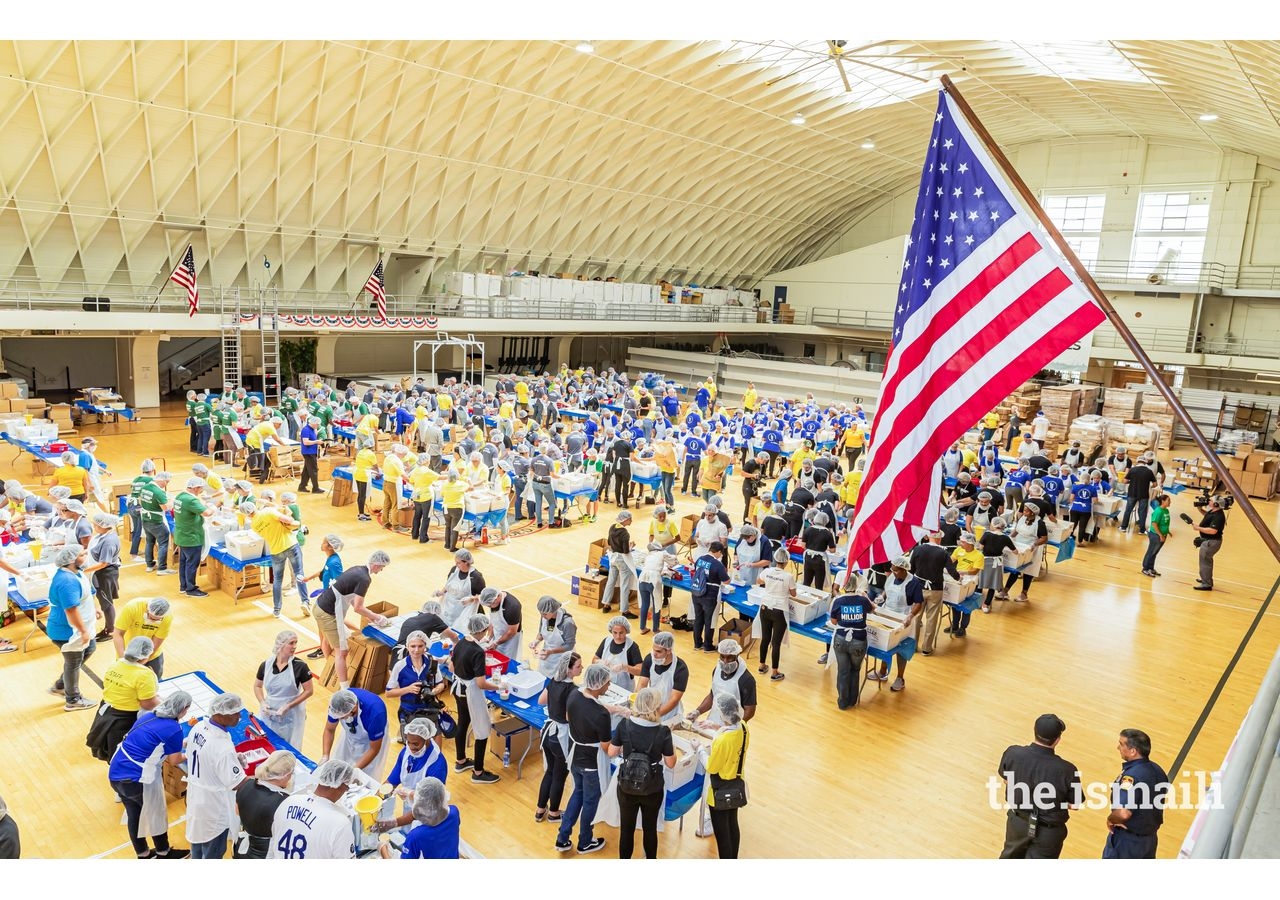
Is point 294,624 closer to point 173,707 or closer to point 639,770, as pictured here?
point 173,707

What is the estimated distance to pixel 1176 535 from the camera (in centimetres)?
1806

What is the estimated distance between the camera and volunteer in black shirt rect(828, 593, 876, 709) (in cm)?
901

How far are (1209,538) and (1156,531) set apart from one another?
2.89 ft

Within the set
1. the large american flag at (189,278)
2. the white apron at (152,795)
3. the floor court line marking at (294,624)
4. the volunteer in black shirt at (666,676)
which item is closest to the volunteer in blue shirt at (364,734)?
the white apron at (152,795)

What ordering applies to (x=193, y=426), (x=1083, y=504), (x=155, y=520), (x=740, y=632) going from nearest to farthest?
(x=740, y=632), (x=155, y=520), (x=1083, y=504), (x=193, y=426)

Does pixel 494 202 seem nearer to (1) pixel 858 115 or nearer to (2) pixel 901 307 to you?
(1) pixel 858 115

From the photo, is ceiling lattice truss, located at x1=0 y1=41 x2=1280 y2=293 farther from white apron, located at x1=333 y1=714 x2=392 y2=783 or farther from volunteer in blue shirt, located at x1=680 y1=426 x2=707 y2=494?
white apron, located at x1=333 y1=714 x2=392 y2=783

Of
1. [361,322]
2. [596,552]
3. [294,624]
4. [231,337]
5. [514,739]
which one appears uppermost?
[361,322]

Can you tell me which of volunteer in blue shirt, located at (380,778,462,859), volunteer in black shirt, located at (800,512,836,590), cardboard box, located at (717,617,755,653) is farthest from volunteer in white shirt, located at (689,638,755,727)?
volunteer in black shirt, located at (800,512,836,590)

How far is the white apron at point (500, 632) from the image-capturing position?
8.40 meters

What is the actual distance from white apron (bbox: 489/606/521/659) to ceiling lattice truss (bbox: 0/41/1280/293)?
15.5 m

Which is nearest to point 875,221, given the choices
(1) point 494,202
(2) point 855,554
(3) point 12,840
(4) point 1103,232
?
(4) point 1103,232

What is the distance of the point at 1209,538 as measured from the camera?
551 inches

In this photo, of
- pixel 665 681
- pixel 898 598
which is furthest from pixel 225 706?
pixel 898 598
